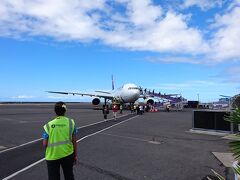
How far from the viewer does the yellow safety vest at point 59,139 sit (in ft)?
19.9

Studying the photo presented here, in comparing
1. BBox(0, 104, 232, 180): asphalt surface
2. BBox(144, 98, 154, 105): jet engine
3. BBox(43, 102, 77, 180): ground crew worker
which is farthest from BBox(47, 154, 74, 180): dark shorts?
BBox(144, 98, 154, 105): jet engine

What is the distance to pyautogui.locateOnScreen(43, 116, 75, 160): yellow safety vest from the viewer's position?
19.9 feet

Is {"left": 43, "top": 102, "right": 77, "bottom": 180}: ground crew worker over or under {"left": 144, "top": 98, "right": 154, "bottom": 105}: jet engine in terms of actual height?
under

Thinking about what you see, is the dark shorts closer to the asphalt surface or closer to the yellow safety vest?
the yellow safety vest

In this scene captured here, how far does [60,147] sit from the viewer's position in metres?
6.10

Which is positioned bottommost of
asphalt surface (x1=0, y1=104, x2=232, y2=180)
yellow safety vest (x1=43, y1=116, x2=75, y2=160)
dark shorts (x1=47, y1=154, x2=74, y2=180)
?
asphalt surface (x1=0, y1=104, x2=232, y2=180)

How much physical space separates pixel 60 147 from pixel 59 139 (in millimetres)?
138

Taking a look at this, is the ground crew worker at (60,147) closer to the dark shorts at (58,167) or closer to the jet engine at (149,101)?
the dark shorts at (58,167)

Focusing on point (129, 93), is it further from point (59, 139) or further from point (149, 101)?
point (59, 139)

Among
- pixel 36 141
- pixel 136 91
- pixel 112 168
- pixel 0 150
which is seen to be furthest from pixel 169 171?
pixel 136 91

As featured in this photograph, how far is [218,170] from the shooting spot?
9.36 meters

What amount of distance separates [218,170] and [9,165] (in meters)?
5.62

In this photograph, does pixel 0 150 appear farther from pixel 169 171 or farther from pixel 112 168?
pixel 169 171

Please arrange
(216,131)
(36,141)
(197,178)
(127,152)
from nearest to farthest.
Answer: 1. (197,178)
2. (127,152)
3. (36,141)
4. (216,131)
